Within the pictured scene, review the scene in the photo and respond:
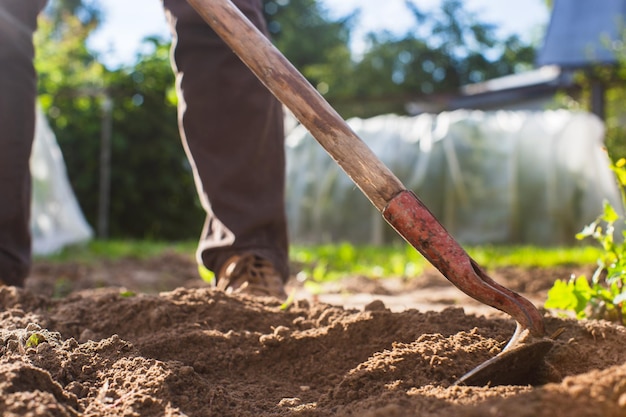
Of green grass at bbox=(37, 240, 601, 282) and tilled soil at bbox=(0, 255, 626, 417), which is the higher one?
tilled soil at bbox=(0, 255, 626, 417)

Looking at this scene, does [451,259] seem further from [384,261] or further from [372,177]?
[384,261]

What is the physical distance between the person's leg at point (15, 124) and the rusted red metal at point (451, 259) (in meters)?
1.47

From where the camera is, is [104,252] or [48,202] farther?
[48,202]

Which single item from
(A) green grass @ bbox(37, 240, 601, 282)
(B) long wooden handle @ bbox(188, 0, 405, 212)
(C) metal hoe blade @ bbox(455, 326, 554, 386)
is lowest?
(A) green grass @ bbox(37, 240, 601, 282)

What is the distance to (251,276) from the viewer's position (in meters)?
2.26

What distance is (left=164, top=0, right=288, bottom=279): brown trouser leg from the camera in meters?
2.24

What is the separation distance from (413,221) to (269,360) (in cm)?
47

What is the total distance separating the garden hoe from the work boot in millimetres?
832

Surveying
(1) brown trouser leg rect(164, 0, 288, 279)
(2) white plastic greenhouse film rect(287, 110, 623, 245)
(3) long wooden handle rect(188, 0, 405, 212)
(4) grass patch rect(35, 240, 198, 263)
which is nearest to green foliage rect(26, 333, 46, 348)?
(3) long wooden handle rect(188, 0, 405, 212)

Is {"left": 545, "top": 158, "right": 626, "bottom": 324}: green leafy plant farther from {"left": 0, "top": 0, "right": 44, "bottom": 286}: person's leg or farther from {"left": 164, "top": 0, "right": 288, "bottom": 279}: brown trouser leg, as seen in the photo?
{"left": 0, "top": 0, "right": 44, "bottom": 286}: person's leg

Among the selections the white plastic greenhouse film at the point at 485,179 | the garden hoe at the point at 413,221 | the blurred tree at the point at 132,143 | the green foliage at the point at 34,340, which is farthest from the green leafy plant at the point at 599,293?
the blurred tree at the point at 132,143

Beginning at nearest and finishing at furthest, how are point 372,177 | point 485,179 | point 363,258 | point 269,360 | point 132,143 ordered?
point 372,177, point 269,360, point 363,258, point 485,179, point 132,143

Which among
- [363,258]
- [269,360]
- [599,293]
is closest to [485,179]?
[363,258]

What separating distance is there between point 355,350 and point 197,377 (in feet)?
1.25
